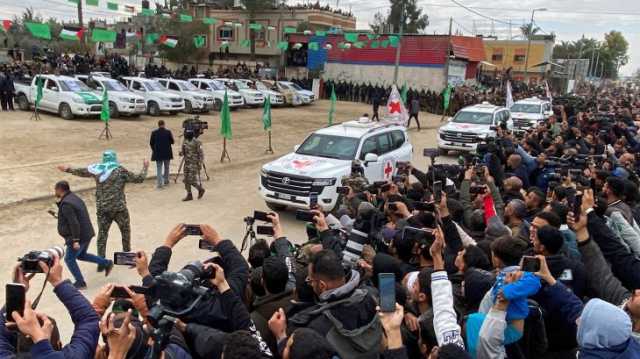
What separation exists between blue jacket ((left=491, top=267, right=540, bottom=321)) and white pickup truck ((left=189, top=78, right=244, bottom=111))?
77.5 feet

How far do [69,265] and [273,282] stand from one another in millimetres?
4093

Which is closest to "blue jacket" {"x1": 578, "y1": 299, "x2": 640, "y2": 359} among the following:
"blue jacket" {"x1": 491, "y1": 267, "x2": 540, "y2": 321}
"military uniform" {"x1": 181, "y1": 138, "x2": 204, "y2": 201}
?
"blue jacket" {"x1": 491, "y1": 267, "x2": 540, "y2": 321}

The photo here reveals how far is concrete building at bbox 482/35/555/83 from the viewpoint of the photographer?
210 feet

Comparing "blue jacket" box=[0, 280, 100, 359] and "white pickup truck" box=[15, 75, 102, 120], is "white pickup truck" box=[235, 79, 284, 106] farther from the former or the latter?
"blue jacket" box=[0, 280, 100, 359]

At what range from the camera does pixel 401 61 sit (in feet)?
120

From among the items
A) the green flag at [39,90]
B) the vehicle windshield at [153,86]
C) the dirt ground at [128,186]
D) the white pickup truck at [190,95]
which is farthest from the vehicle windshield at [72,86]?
the white pickup truck at [190,95]

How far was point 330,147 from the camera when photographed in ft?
34.0

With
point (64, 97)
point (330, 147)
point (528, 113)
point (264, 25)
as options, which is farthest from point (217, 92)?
point (264, 25)

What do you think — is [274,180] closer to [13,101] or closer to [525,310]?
[525,310]

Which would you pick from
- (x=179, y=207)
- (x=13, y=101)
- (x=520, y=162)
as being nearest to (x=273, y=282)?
(x=520, y=162)

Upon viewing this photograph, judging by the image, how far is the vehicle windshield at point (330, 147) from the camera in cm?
1009

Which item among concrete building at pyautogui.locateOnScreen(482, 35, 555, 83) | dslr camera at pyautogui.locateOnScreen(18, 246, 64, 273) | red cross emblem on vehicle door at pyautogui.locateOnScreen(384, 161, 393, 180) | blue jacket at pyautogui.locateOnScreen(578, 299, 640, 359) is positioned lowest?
red cross emblem on vehicle door at pyautogui.locateOnScreen(384, 161, 393, 180)

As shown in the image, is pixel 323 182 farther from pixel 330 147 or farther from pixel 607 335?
pixel 607 335

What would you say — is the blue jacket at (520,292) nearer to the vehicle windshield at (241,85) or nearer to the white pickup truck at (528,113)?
the white pickup truck at (528,113)
